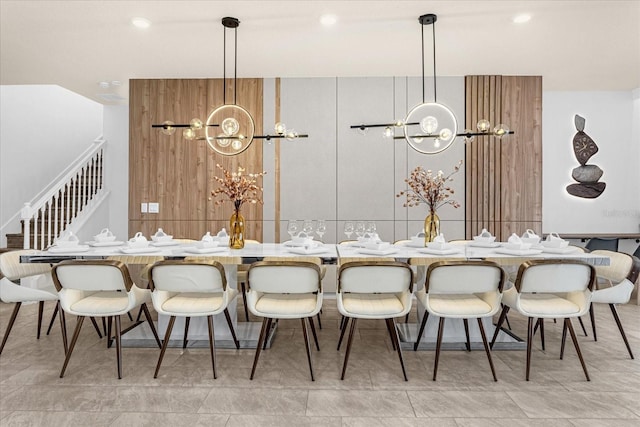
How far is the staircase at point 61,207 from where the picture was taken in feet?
18.0

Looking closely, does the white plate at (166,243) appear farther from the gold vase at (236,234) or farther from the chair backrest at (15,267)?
the chair backrest at (15,267)

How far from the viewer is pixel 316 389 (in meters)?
2.62

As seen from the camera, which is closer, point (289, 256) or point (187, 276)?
point (187, 276)

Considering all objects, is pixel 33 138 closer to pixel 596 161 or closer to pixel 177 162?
pixel 177 162

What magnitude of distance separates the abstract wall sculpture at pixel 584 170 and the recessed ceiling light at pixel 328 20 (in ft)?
15.0

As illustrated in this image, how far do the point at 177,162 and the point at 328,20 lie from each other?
9.16ft

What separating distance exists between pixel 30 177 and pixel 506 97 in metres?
7.45

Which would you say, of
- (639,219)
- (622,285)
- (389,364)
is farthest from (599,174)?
(389,364)

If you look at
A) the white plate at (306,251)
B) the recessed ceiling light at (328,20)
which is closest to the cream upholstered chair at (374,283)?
the white plate at (306,251)

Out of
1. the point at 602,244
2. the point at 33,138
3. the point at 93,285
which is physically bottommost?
the point at 93,285

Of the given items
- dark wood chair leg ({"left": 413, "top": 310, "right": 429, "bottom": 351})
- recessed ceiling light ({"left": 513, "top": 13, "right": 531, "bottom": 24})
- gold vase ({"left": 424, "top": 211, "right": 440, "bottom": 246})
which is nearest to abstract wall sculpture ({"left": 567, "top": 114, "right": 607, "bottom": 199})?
recessed ceiling light ({"left": 513, "top": 13, "right": 531, "bottom": 24})

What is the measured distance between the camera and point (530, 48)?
4.38 m

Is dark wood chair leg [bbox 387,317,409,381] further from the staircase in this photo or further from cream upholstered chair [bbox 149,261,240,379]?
the staircase

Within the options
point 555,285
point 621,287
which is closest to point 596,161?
point 621,287
